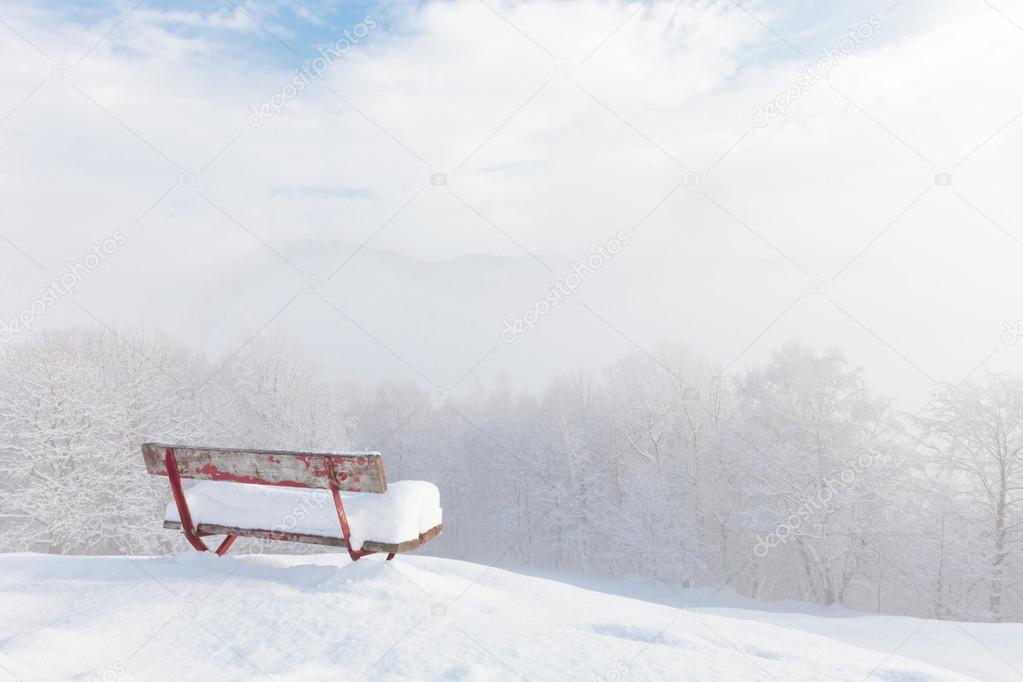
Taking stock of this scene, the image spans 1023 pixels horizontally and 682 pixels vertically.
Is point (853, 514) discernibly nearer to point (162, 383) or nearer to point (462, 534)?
point (462, 534)

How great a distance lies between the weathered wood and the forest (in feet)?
42.3

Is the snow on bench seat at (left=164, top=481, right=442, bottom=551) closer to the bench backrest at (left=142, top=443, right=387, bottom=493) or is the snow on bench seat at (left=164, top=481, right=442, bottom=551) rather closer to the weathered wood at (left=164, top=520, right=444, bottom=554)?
the weathered wood at (left=164, top=520, right=444, bottom=554)

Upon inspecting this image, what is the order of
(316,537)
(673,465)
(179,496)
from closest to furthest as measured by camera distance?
(316,537)
(179,496)
(673,465)

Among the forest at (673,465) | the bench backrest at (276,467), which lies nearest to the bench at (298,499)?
the bench backrest at (276,467)

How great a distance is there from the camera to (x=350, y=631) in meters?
4.58

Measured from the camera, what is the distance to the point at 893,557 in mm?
25891

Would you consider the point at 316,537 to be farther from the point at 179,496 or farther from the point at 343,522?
the point at 179,496

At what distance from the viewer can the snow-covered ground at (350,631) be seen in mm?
4133

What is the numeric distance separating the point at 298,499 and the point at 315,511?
0.82 ft

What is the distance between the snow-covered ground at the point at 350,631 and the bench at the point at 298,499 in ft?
1.06

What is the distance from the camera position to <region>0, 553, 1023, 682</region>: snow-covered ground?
13.6 ft

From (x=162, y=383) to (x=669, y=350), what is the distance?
26.4 metres

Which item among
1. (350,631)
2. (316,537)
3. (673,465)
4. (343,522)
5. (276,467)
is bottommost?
(673,465)

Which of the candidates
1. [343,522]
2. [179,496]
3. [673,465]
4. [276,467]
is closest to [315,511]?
[343,522]
